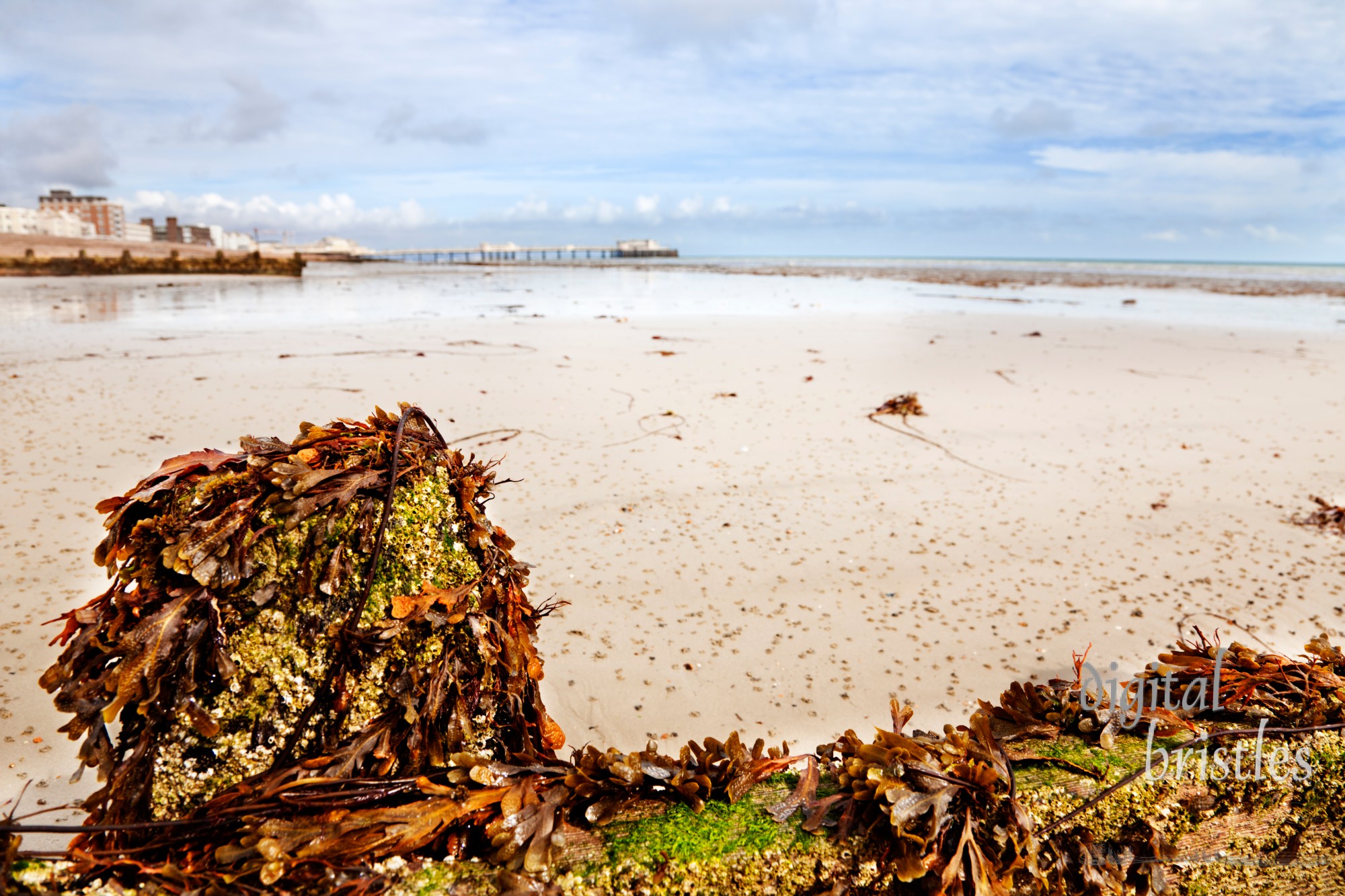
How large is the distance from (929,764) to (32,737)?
280 cm

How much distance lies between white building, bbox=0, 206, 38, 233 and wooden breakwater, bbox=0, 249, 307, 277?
102729 millimetres

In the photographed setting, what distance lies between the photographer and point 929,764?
175 cm

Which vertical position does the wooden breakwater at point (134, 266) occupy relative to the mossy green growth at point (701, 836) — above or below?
above

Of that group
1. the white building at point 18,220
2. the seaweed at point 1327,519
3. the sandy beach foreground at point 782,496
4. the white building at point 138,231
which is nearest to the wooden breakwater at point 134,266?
the sandy beach foreground at point 782,496

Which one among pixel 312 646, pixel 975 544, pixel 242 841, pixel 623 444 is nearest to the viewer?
pixel 242 841

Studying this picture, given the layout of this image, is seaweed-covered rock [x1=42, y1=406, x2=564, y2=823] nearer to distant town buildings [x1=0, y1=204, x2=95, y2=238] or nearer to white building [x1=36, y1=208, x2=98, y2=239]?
distant town buildings [x1=0, y1=204, x2=95, y2=238]

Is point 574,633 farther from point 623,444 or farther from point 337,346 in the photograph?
point 337,346

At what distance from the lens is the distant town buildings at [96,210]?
153m

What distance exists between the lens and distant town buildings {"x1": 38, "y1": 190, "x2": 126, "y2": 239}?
153 m

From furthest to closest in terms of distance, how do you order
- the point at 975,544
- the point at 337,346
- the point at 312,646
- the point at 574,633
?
1. the point at 337,346
2. the point at 975,544
3. the point at 574,633
4. the point at 312,646

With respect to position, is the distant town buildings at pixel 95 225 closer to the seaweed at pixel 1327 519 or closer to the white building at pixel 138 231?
the white building at pixel 138 231

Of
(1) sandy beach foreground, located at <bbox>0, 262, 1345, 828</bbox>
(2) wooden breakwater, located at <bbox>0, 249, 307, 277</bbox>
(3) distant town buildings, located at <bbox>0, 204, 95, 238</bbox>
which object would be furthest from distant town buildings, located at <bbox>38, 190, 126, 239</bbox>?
(1) sandy beach foreground, located at <bbox>0, 262, 1345, 828</bbox>

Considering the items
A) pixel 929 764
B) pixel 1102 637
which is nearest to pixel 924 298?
pixel 1102 637

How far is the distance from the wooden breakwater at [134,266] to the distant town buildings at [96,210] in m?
152
